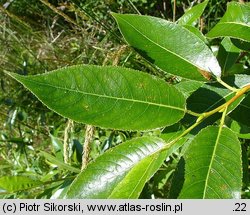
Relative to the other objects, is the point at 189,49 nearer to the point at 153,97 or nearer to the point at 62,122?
the point at 153,97

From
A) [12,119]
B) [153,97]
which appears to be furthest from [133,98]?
[12,119]

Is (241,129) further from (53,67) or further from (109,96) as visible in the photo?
(53,67)

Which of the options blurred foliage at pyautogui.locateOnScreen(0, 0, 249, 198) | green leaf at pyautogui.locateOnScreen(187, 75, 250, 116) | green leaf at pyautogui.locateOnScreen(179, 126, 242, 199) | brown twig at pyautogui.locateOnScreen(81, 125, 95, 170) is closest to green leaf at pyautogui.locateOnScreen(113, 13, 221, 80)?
green leaf at pyautogui.locateOnScreen(187, 75, 250, 116)

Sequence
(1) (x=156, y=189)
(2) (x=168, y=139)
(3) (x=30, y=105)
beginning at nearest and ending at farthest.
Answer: (2) (x=168, y=139) < (1) (x=156, y=189) < (3) (x=30, y=105)

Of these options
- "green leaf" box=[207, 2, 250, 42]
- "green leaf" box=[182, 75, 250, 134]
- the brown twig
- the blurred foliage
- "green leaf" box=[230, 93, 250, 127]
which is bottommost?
the blurred foliage

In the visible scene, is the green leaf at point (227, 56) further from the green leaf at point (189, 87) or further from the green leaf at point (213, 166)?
the green leaf at point (213, 166)

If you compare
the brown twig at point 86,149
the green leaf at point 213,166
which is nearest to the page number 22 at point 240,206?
the green leaf at point 213,166

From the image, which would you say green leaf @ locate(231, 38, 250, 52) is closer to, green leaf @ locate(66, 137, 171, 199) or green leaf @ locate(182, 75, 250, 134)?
green leaf @ locate(182, 75, 250, 134)
